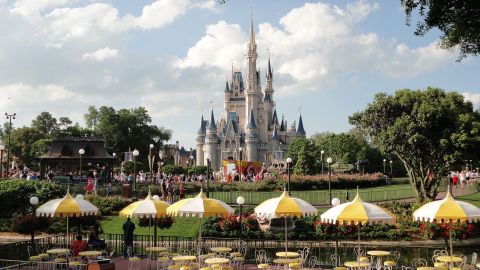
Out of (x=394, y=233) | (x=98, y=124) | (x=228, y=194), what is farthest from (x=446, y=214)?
(x=98, y=124)

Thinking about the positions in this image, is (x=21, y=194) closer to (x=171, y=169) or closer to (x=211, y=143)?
(x=171, y=169)

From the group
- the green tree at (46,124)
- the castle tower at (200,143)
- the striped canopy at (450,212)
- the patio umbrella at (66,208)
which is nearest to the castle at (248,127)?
the castle tower at (200,143)

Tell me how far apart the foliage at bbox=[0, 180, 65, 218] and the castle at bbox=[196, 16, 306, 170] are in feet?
296

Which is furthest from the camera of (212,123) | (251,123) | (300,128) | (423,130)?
(300,128)

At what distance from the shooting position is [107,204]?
30547 mm

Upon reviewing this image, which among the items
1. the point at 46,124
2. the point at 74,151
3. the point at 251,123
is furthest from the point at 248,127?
the point at 74,151

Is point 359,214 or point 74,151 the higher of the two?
point 74,151

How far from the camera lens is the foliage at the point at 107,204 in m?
29.9

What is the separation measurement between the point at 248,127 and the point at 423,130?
91916 millimetres

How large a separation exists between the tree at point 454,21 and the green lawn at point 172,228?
16.5 meters

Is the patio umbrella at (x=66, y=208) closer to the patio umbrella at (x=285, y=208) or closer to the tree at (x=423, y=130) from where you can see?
the patio umbrella at (x=285, y=208)

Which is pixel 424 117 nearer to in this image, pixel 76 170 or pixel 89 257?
pixel 89 257

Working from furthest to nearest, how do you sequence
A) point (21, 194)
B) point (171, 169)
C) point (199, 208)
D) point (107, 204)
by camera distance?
point (171, 169)
point (107, 204)
point (21, 194)
point (199, 208)

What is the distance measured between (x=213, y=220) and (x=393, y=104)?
1465 centimetres
